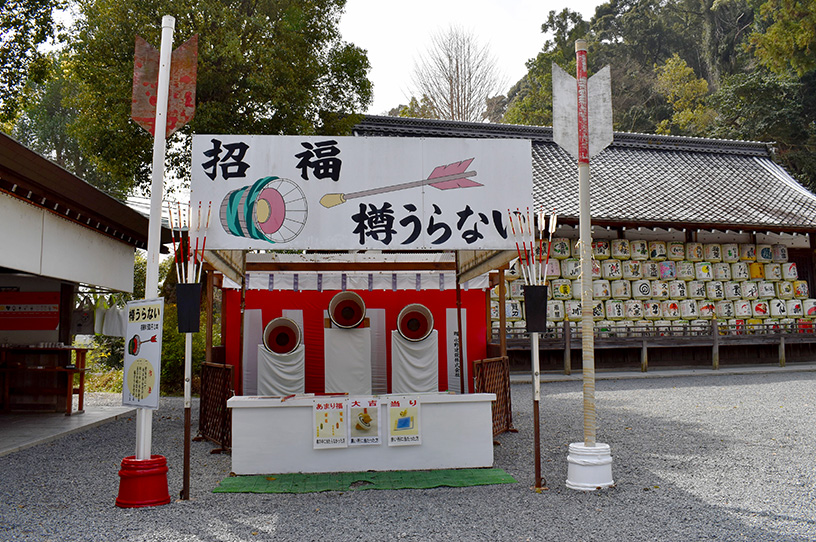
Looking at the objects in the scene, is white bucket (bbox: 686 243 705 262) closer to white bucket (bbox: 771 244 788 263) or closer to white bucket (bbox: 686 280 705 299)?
white bucket (bbox: 686 280 705 299)

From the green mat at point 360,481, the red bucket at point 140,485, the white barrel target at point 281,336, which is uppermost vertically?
the white barrel target at point 281,336

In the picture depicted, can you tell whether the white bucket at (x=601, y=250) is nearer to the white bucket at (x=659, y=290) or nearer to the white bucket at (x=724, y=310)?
the white bucket at (x=659, y=290)

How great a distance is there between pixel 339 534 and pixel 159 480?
64.5 inches

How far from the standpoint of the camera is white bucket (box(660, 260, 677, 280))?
50.2ft

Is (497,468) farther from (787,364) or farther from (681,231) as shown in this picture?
(787,364)

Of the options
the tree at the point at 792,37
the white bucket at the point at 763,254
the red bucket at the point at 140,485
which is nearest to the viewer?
the red bucket at the point at 140,485

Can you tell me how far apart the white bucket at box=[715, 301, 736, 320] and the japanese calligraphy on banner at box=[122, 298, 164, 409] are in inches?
579

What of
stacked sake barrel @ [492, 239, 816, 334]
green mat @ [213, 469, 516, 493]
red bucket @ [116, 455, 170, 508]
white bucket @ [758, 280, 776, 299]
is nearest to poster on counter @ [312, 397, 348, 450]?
green mat @ [213, 469, 516, 493]

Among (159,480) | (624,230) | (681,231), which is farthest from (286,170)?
(681,231)

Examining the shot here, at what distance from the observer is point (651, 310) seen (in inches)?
592

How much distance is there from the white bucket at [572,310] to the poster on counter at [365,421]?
965 cm

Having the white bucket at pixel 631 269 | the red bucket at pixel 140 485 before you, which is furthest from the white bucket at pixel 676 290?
the red bucket at pixel 140 485

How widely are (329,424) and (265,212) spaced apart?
81.5 inches

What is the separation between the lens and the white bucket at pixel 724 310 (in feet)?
51.3
